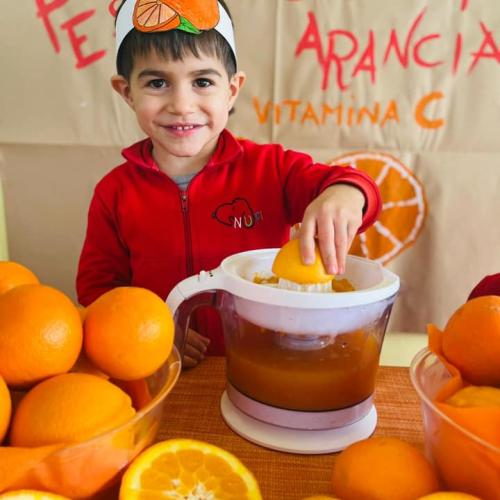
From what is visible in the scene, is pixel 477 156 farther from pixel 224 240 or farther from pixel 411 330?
pixel 224 240

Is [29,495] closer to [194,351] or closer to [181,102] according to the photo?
[194,351]

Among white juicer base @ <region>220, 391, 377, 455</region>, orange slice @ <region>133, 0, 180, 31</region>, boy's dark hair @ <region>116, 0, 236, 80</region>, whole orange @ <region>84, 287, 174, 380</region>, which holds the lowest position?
white juicer base @ <region>220, 391, 377, 455</region>

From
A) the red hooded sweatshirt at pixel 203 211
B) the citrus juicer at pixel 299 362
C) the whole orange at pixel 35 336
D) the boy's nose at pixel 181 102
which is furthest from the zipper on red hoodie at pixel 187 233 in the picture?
the whole orange at pixel 35 336

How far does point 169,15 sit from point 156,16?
18 millimetres

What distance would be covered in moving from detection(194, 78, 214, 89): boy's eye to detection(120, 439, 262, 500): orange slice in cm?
55

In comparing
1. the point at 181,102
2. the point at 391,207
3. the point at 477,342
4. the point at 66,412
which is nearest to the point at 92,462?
the point at 66,412

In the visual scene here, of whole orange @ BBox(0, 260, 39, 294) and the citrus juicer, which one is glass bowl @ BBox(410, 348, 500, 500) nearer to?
the citrus juicer

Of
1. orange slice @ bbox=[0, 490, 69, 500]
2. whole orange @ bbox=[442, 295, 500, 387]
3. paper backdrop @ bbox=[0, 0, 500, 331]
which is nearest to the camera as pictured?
orange slice @ bbox=[0, 490, 69, 500]

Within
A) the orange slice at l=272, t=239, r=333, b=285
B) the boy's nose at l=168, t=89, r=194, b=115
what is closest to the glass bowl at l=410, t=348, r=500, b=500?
the orange slice at l=272, t=239, r=333, b=285

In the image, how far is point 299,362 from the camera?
1.56 feet

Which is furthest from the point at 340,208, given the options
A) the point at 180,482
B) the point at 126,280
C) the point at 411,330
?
the point at 411,330

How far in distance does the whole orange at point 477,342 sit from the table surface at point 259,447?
11 cm

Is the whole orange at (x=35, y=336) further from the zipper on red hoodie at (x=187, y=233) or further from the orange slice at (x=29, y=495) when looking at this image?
the zipper on red hoodie at (x=187, y=233)

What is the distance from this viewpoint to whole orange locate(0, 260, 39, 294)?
0.45 meters
